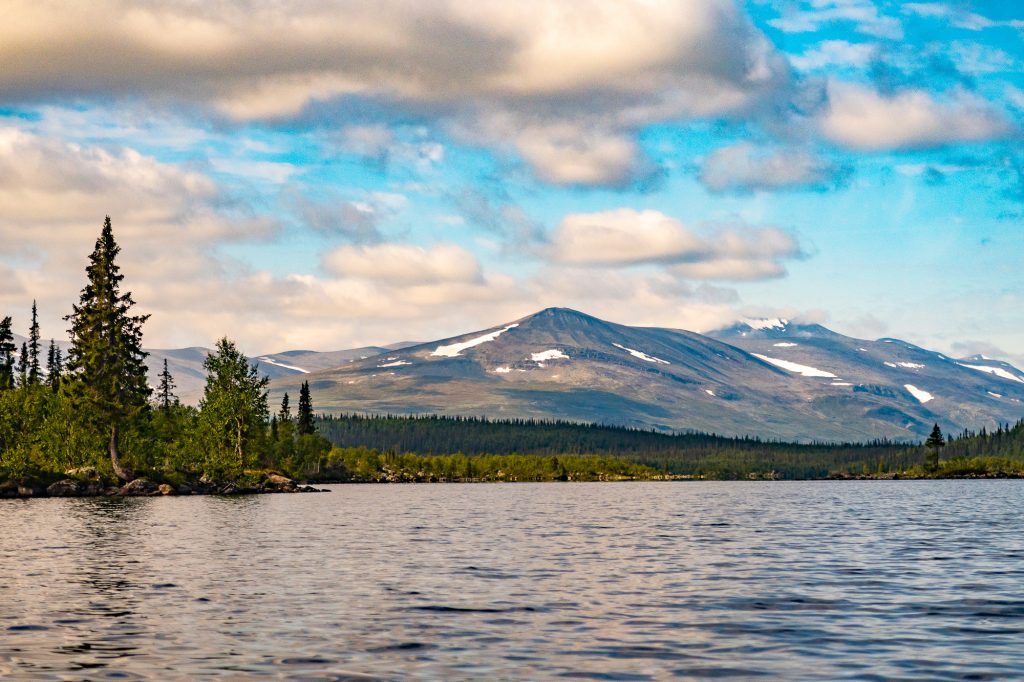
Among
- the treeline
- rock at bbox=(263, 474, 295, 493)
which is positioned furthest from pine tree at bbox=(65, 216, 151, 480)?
rock at bbox=(263, 474, 295, 493)

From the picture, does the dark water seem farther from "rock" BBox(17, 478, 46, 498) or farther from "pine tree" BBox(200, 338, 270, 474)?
"pine tree" BBox(200, 338, 270, 474)

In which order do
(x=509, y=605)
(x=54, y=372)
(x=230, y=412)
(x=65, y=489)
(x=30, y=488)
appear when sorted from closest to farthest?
(x=509, y=605) < (x=30, y=488) < (x=65, y=489) < (x=230, y=412) < (x=54, y=372)

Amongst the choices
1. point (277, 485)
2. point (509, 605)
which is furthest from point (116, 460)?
point (509, 605)

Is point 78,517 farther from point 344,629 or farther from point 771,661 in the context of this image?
point 771,661

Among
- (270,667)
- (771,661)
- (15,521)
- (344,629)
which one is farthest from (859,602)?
(15,521)

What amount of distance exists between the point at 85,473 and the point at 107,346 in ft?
55.4

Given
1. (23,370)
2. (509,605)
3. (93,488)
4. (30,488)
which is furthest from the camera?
(23,370)

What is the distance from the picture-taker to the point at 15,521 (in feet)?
254

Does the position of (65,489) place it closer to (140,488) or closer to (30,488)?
(30,488)

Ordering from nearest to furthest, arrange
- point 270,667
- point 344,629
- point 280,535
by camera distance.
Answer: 1. point 270,667
2. point 344,629
3. point 280,535

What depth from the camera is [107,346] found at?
454ft

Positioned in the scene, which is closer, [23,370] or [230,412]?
[230,412]

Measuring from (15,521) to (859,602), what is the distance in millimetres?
Result: 62916

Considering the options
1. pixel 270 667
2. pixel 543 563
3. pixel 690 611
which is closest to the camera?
pixel 270 667
